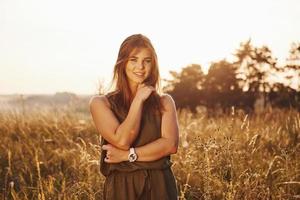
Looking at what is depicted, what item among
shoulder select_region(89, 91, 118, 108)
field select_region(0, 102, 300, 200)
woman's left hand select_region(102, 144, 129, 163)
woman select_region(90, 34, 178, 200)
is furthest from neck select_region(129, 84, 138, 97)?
field select_region(0, 102, 300, 200)

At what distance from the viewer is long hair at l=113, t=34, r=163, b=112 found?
10.0 ft

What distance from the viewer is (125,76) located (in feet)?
10.3

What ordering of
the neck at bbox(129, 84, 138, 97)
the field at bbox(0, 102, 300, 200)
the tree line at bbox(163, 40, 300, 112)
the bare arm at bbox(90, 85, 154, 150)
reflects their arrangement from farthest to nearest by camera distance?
the tree line at bbox(163, 40, 300, 112), the field at bbox(0, 102, 300, 200), the neck at bbox(129, 84, 138, 97), the bare arm at bbox(90, 85, 154, 150)

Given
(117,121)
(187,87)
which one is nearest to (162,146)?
(117,121)

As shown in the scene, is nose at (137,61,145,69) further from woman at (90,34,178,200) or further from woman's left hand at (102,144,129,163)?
woman's left hand at (102,144,129,163)

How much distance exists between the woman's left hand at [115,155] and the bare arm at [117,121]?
30mm

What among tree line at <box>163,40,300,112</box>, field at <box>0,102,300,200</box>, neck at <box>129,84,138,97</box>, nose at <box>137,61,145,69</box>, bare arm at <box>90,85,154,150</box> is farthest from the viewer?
tree line at <box>163,40,300,112</box>

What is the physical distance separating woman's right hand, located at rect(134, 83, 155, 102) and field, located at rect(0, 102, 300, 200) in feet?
2.64

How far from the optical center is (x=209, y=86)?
65.8 feet

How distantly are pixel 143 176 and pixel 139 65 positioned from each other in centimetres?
68

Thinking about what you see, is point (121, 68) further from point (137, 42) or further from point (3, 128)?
point (3, 128)

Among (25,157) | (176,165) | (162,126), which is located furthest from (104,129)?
(25,157)

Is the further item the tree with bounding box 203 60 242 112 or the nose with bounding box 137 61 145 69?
the tree with bounding box 203 60 242 112

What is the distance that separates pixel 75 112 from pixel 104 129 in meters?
7.36
